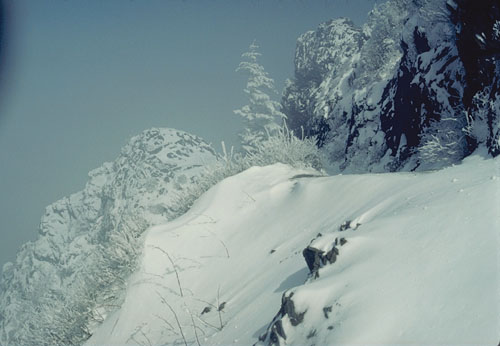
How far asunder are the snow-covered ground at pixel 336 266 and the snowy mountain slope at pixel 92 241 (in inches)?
36.8

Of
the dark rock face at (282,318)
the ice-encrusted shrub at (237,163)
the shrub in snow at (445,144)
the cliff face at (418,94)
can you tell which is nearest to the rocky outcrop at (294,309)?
the dark rock face at (282,318)

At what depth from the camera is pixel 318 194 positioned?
20.4ft

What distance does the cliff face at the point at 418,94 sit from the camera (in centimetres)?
565

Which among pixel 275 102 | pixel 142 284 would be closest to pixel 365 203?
pixel 142 284

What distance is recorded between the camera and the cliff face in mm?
5652

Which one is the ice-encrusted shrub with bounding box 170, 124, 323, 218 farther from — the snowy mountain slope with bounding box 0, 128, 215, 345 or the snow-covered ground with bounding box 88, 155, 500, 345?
the snow-covered ground with bounding box 88, 155, 500, 345

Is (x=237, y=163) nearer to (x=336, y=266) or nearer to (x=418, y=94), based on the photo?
(x=418, y=94)

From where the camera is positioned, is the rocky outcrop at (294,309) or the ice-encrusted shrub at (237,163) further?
the ice-encrusted shrub at (237,163)

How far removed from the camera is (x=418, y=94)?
10055mm

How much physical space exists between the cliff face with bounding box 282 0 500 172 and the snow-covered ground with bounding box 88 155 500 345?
2.11m

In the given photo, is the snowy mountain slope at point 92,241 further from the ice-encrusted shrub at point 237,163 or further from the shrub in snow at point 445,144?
the shrub in snow at point 445,144

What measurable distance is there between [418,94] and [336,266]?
9.07 meters

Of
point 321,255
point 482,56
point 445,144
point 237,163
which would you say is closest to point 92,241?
point 237,163

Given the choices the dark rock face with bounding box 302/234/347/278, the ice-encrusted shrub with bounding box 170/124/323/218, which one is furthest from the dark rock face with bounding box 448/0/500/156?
the ice-encrusted shrub with bounding box 170/124/323/218
